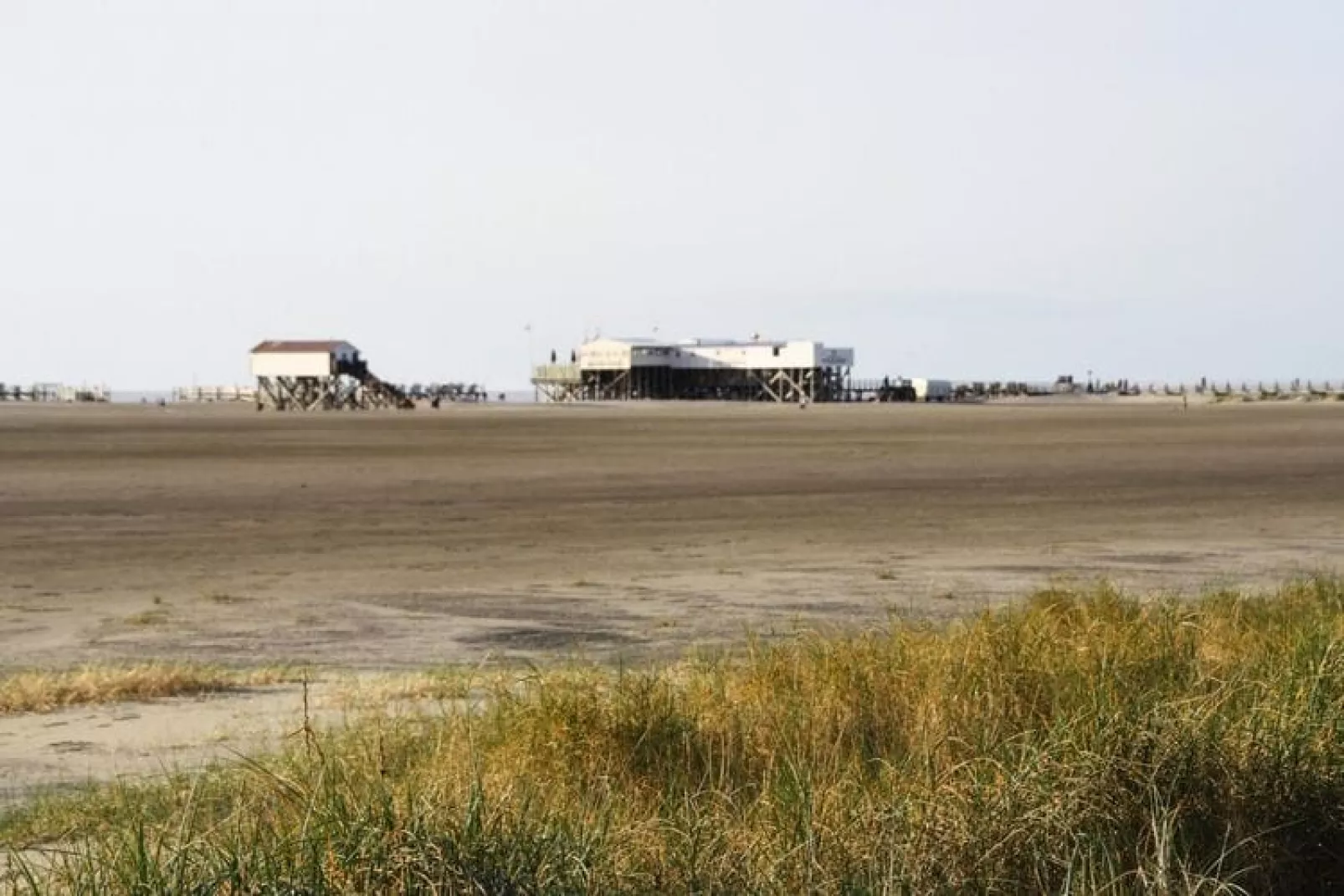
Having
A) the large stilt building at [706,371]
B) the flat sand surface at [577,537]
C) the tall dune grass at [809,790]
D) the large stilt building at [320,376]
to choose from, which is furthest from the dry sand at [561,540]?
the large stilt building at [706,371]

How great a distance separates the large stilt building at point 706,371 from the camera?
5182 inches

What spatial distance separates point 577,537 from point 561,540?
1.50ft

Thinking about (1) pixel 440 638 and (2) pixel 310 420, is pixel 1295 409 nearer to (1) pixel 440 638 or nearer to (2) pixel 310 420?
(2) pixel 310 420

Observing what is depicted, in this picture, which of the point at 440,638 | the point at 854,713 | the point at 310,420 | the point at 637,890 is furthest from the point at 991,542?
the point at 310,420

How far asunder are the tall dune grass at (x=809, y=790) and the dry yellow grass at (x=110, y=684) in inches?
112

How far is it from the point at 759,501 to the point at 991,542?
7.32 meters

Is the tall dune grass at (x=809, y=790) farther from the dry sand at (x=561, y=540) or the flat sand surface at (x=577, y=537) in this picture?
the flat sand surface at (x=577, y=537)

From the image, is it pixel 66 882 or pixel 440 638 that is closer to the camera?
pixel 66 882

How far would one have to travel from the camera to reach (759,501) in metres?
31.0

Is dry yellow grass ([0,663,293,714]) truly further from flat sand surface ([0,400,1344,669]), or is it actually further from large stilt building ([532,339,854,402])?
large stilt building ([532,339,854,402])

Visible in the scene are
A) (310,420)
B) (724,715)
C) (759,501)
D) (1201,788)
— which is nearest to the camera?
(1201,788)

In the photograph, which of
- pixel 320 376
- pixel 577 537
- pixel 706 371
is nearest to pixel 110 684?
pixel 577 537

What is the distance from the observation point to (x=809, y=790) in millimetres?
7770

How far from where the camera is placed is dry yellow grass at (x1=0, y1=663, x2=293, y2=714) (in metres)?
11.8
